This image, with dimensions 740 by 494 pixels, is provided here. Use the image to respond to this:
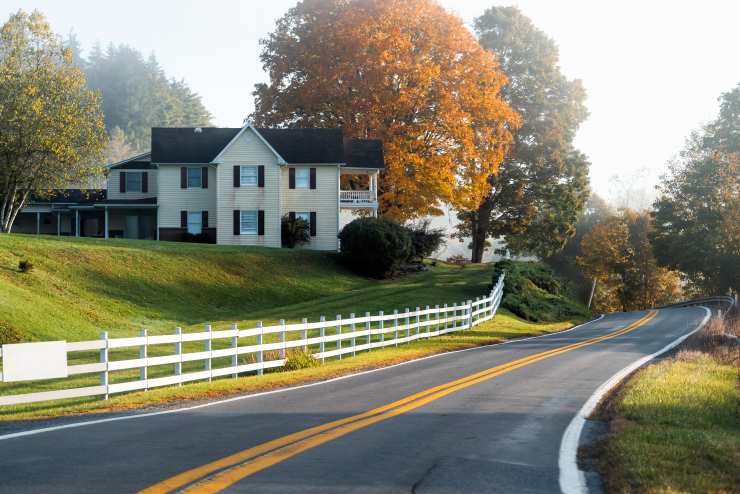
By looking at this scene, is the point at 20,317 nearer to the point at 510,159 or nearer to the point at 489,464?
the point at 489,464

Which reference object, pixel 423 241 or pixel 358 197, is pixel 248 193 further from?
pixel 423 241

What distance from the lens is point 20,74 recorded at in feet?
155

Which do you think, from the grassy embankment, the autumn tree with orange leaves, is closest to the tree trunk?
the autumn tree with orange leaves

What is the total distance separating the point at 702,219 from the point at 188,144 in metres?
37.2

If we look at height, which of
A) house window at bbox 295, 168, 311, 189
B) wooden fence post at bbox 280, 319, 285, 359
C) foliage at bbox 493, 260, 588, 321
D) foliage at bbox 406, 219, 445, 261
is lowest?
foliage at bbox 493, 260, 588, 321

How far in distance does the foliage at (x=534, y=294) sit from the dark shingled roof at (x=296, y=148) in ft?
33.3

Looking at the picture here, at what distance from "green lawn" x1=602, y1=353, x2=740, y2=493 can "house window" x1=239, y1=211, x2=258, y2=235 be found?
118ft

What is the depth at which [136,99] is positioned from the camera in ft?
549

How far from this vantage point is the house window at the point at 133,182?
5831 centimetres

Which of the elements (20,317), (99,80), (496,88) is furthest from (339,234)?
(99,80)

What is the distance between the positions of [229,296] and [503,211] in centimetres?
3067

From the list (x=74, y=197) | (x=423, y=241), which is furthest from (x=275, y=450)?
(x=74, y=197)

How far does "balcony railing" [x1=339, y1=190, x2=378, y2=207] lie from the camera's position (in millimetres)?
53162

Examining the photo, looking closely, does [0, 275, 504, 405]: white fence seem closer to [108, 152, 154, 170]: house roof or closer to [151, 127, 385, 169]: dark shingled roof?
[151, 127, 385, 169]: dark shingled roof
